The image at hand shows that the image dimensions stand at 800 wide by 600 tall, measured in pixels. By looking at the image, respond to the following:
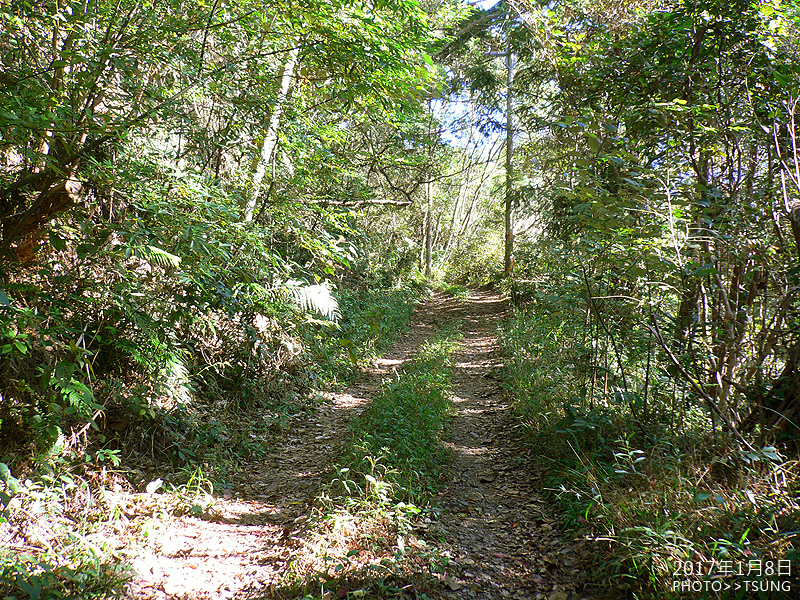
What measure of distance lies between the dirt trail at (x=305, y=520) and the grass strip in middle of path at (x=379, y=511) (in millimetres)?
180

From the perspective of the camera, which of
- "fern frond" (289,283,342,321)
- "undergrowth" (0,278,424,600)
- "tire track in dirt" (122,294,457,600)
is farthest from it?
"fern frond" (289,283,342,321)

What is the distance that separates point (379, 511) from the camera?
3.68m

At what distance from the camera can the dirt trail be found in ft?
10.2

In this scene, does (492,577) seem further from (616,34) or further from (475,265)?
(475,265)

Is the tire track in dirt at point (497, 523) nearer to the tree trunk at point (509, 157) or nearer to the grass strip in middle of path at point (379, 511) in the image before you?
the grass strip in middle of path at point (379, 511)

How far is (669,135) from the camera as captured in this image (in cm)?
446

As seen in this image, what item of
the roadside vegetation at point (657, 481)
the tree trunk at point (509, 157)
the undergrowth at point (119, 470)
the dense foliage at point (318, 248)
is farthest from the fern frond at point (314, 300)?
the tree trunk at point (509, 157)

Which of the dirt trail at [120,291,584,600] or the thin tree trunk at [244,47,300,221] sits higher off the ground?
the thin tree trunk at [244,47,300,221]

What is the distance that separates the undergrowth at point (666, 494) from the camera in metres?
2.57

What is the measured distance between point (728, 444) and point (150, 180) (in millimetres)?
5620

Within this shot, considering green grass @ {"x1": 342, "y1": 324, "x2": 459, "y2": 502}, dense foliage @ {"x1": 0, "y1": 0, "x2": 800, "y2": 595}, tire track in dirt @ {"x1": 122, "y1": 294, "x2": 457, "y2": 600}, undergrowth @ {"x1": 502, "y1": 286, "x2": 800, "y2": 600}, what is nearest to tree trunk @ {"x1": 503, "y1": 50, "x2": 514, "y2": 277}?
dense foliage @ {"x1": 0, "y1": 0, "x2": 800, "y2": 595}

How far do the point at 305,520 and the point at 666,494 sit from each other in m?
2.93

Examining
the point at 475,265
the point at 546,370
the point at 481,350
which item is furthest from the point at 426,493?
the point at 475,265

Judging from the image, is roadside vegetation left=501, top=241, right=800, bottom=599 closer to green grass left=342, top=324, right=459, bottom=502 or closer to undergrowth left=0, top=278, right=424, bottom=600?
green grass left=342, top=324, right=459, bottom=502
